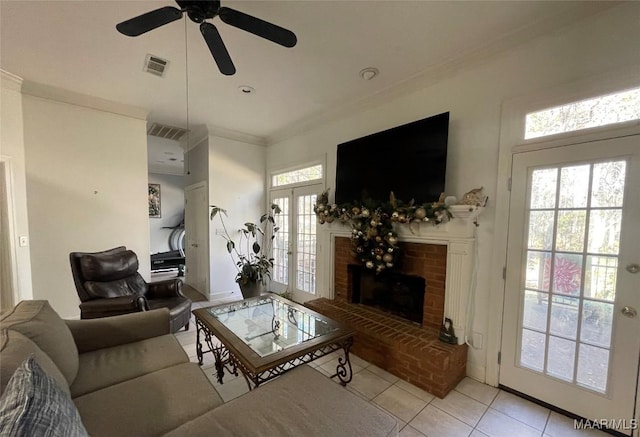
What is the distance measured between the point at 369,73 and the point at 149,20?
6.12 ft

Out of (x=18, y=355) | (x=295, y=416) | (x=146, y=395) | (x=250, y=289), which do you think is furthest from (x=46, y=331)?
(x=250, y=289)

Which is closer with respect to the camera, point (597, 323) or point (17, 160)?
point (597, 323)

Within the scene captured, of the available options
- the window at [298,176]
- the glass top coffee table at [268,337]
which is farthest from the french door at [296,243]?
the glass top coffee table at [268,337]

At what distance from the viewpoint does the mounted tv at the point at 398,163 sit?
2371 millimetres

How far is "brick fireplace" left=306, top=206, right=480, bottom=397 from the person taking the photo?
81.7 inches

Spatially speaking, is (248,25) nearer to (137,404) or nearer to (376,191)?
(376,191)

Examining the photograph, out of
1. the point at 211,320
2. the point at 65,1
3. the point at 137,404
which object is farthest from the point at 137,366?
the point at 65,1

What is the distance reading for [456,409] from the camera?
1871 millimetres

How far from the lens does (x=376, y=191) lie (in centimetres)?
286

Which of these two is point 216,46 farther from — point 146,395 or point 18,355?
point 146,395

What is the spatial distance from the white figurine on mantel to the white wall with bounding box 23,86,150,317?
13.5 ft

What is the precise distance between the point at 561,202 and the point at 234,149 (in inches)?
170

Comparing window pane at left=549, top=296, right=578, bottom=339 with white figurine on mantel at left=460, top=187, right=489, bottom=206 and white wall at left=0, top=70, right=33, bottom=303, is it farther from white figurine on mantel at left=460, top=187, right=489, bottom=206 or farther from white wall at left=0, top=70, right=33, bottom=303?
white wall at left=0, top=70, right=33, bottom=303

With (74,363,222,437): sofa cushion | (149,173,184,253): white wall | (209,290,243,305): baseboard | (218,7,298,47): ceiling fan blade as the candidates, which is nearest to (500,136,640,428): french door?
(218,7,298,47): ceiling fan blade
